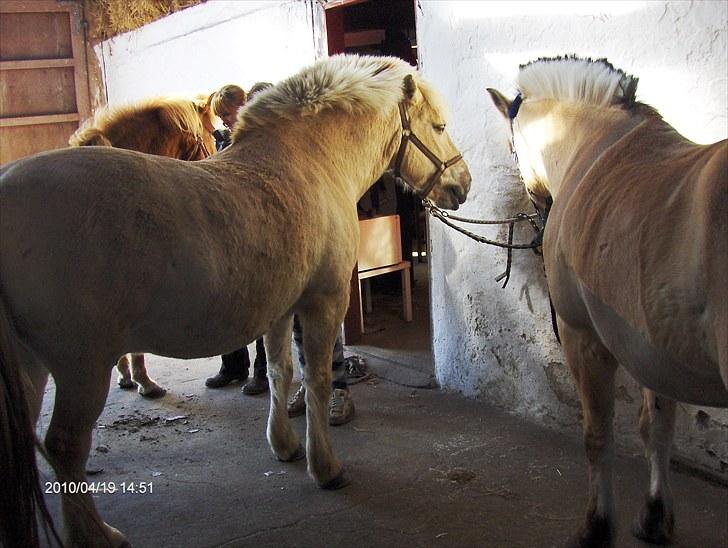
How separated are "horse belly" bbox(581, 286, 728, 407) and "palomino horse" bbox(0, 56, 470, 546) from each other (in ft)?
4.04

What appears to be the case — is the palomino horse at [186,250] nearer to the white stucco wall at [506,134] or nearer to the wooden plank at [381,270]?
the white stucco wall at [506,134]

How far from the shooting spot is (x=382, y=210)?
21.6 feet

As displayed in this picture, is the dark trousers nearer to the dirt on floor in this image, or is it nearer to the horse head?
the dirt on floor

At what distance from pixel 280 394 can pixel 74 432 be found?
1.39m

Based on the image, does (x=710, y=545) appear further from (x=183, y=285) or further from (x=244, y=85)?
(x=244, y=85)

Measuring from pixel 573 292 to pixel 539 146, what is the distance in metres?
0.83

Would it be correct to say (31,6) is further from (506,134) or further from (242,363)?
(506,134)

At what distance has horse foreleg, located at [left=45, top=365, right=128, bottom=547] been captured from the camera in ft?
7.11

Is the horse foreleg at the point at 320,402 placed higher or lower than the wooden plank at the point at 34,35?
lower

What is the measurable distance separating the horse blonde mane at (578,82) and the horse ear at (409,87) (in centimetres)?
57

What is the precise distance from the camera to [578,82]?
2.63 metres

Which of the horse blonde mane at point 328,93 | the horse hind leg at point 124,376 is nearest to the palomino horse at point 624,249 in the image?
the horse blonde mane at point 328,93

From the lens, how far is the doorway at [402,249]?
5.07 metres

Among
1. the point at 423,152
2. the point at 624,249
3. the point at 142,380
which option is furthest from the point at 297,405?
the point at 624,249
